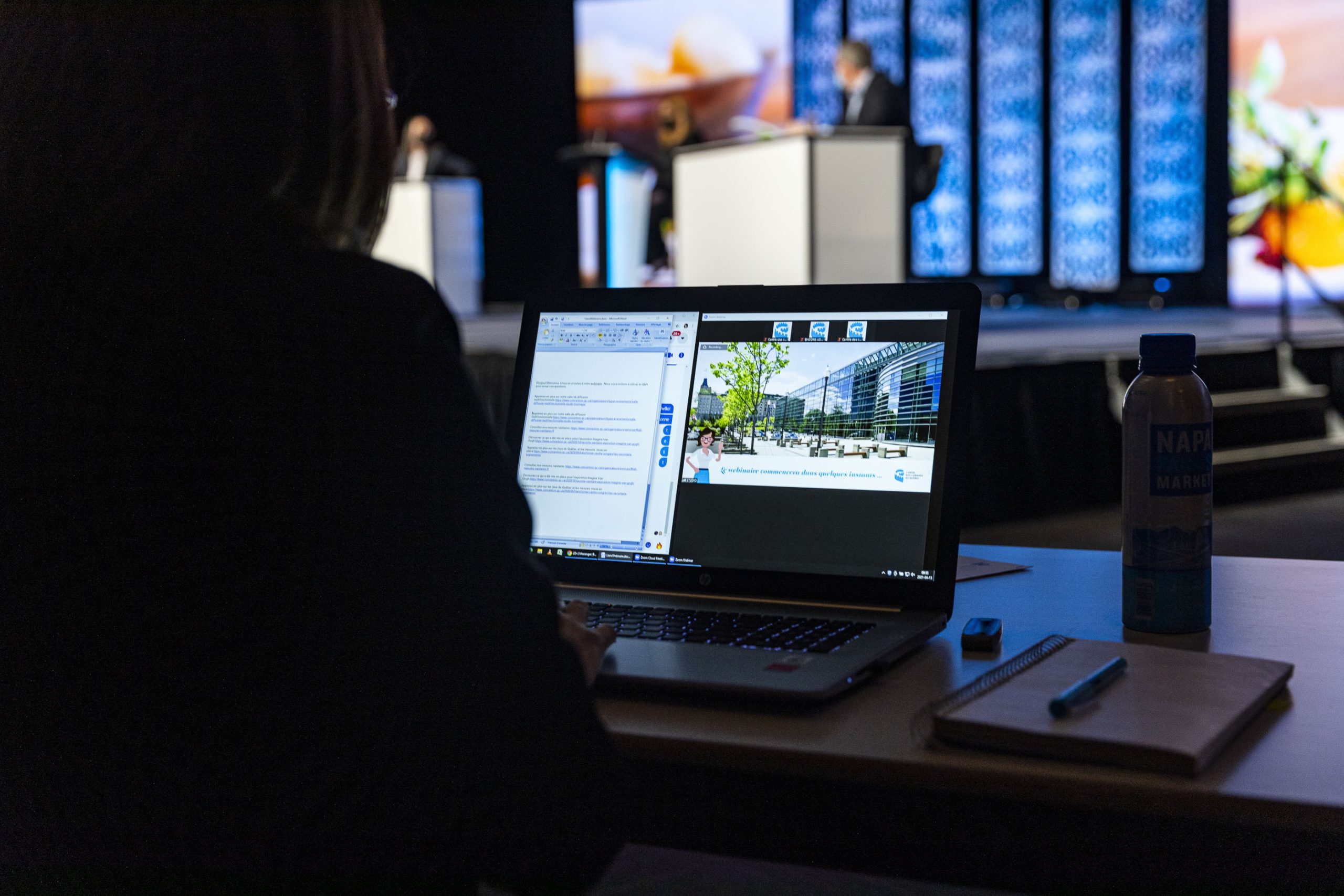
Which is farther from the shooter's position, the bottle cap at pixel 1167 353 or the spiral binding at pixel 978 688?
the bottle cap at pixel 1167 353

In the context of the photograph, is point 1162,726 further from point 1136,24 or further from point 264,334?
point 1136,24

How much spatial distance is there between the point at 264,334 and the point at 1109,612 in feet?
2.11

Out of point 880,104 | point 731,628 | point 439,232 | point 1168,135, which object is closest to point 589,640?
point 731,628

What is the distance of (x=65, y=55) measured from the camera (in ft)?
1.85

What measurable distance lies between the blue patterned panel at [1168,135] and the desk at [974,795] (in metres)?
6.80

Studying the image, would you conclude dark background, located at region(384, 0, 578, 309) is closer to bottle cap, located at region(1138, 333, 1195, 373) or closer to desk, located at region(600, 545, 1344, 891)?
bottle cap, located at region(1138, 333, 1195, 373)

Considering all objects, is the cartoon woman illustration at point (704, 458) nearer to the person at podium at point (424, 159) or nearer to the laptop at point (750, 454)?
the laptop at point (750, 454)

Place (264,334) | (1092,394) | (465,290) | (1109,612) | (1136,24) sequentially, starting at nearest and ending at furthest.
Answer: (264,334)
(1109,612)
(1092,394)
(1136,24)
(465,290)

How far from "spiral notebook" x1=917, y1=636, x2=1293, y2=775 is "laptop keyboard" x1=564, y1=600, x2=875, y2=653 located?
0.12 meters

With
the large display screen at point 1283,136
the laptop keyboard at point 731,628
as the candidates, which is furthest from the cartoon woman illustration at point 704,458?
the large display screen at point 1283,136

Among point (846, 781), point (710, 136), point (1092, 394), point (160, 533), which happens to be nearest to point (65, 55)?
point (160, 533)

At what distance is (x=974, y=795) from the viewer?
60 cm

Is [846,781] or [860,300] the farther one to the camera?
[860,300]

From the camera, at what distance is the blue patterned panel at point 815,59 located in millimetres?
8000
